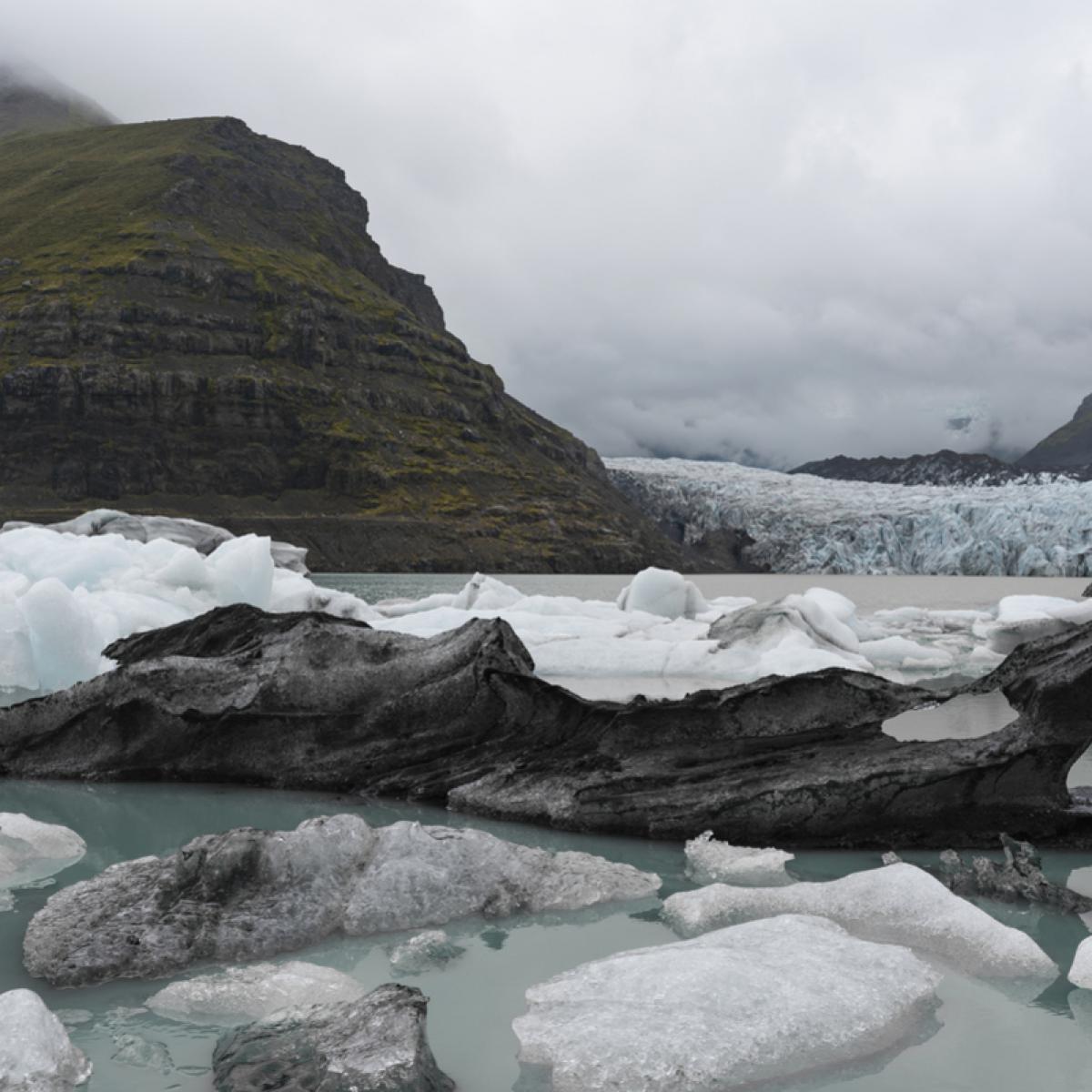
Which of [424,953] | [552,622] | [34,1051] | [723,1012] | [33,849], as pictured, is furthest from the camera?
[552,622]

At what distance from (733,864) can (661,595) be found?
66.8 feet

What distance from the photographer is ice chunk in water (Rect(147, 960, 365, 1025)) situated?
428 centimetres

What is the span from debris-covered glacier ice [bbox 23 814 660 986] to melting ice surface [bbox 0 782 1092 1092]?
12 centimetres

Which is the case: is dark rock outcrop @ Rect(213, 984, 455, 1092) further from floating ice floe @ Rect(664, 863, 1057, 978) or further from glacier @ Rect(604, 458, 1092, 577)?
glacier @ Rect(604, 458, 1092, 577)

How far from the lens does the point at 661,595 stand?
88.0 feet

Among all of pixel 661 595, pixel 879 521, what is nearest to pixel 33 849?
pixel 661 595

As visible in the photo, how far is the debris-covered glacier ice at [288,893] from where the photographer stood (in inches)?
189

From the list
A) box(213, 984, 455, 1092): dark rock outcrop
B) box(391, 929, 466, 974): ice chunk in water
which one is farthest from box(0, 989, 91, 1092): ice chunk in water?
box(391, 929, 466, 974): ice chunk in water

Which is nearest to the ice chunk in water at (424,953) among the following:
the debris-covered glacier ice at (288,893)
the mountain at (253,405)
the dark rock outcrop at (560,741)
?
the debris-covered glacier ice at (288,893)

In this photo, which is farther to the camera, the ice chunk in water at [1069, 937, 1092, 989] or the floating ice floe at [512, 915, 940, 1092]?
the ice chunk in water at [1069, 937, 1092, 989]

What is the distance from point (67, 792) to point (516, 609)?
56.3 ft

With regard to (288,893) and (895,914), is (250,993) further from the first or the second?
(895,914)

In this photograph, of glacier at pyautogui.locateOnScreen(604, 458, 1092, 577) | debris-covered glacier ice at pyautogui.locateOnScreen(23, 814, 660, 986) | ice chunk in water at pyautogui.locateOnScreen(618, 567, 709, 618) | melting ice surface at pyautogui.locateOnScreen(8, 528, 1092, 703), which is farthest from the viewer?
glacier at pyautogui.locateOnScreen(604, 458, 1092, 577)

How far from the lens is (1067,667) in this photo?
23.2 ft
